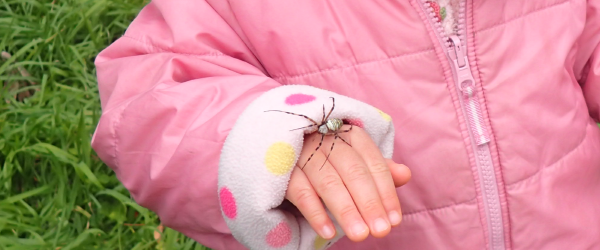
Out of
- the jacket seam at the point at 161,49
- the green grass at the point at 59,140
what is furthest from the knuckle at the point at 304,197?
the green grass at the point at 59,140

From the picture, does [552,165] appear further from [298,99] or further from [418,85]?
[298,99]

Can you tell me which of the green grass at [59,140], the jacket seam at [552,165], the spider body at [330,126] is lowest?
the green grass at [59,140]

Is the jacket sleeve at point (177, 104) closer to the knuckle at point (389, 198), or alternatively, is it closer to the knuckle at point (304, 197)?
the knuckle at point (304, 197)

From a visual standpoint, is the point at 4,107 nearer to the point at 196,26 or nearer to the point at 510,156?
the point at 196,26

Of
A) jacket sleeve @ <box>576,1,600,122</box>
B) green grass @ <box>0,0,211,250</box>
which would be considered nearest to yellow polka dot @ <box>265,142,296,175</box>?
jacket sleeve @ <box>576,1,600,122</box>

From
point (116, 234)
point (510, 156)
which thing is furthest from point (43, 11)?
point (510, 156)

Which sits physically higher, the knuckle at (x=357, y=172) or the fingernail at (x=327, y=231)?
the knuckle at (x=357, y=172)

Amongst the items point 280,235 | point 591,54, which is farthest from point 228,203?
point 591,54

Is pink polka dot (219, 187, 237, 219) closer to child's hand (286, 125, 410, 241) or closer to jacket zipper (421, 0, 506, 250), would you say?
child's hand (286, 125, 410, 241)

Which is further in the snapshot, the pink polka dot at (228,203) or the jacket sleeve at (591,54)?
the jacket sleeve at (591,54)
